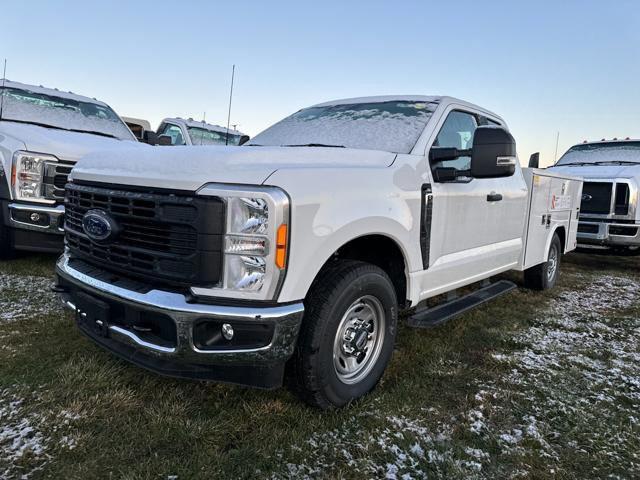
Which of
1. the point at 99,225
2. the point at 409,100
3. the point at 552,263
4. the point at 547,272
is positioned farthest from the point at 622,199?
the point at 99,225

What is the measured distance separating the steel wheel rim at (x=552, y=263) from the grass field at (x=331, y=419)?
2.22 meters

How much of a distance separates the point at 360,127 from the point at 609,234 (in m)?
5.58

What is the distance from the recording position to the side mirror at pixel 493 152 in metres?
2.84

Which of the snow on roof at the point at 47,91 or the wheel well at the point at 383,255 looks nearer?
the wheel well at the point at 383,255

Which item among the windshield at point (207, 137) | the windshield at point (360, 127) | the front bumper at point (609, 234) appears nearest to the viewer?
the windshield at point (360, 127)

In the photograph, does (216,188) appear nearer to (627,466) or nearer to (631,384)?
(627,466)

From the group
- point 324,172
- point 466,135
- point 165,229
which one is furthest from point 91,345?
point 466,135

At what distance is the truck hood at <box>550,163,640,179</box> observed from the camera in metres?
7.33

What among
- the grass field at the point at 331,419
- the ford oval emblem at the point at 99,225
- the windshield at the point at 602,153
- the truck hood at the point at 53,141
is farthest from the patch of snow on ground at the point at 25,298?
the windshield at the point at 602,153

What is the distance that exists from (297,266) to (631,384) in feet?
8.41

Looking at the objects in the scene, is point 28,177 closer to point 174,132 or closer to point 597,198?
point 174,132

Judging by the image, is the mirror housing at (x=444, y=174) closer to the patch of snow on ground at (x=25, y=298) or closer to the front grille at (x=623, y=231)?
the patch of snow on ground at (x=25, y=298)

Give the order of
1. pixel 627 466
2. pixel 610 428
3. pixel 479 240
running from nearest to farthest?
pixel 627 466, pixel 610 428, pixel 479 240

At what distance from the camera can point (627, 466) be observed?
229 centimetres
